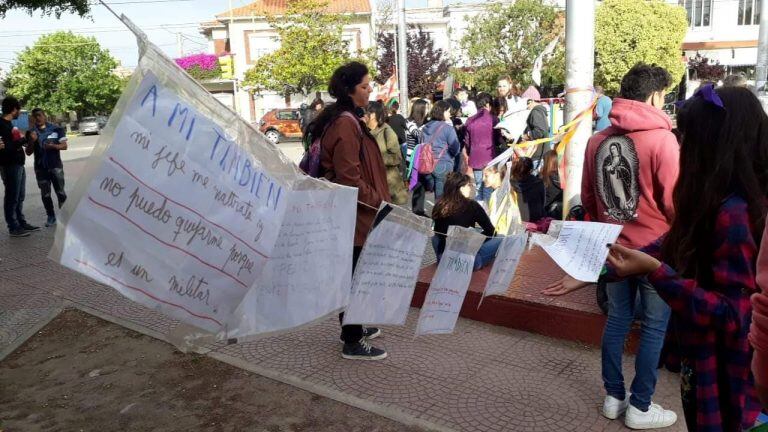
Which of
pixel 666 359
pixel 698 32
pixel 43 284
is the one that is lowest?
pixel 43 284

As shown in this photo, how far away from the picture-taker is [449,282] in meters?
3.04

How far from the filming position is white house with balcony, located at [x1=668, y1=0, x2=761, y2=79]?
3509 centimetres

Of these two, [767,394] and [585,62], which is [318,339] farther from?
[767,394]

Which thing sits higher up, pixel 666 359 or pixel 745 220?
pixel 745 220

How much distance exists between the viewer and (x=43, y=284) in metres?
6.37

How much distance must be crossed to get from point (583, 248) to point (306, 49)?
30.7m

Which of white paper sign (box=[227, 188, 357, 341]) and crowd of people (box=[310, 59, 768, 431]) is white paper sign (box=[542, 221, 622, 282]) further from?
white paper sign (box=[227, 188, 357, 341])

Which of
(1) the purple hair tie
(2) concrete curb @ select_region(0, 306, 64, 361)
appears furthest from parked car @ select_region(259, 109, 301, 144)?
(1) the purple hair tie

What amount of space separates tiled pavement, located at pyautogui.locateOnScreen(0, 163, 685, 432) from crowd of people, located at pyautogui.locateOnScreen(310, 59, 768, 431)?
22 centimetres

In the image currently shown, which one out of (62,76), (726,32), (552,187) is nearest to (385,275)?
(552,187)

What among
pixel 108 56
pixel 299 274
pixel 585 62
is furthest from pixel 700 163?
pixel 108 56

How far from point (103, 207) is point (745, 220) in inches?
75.2

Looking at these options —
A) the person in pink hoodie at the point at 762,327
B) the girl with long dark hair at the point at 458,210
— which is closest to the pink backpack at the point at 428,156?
the girl with long dark hair at the point at 458,210

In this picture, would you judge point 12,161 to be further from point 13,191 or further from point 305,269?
point 305,269
